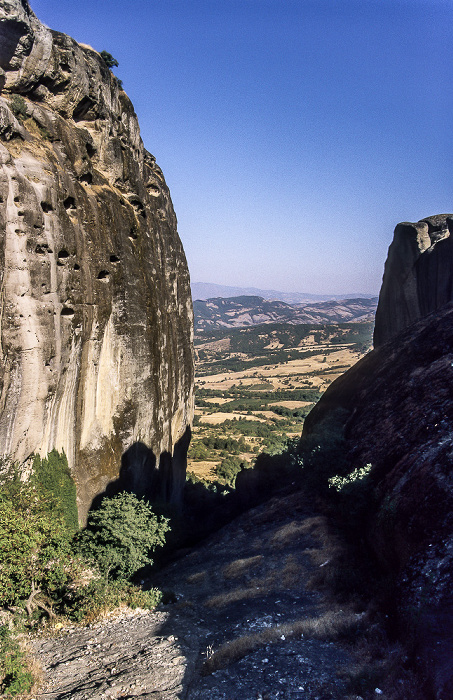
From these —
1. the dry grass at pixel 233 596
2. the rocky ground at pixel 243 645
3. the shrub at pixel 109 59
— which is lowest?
the dry grass at pixel 233 596

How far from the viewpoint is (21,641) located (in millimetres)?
12930

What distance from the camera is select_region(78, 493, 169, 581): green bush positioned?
1714 cm

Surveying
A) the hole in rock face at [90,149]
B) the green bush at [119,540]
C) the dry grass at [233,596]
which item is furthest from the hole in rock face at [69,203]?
the dry grass at [233,596]

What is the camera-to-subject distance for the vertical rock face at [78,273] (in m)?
17.0

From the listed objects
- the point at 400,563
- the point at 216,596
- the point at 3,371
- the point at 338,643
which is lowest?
the point at 216,596

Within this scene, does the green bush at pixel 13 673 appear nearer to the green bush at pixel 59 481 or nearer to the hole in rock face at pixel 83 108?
the green bush at pixel 59 481

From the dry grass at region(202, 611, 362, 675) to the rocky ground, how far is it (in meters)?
0.03

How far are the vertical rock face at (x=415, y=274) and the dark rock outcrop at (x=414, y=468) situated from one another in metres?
7.62

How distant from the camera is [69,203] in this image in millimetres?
19266

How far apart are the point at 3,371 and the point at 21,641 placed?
8675 mm

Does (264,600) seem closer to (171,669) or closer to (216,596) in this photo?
(216,596)

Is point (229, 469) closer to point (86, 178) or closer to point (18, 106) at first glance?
point (86, 178)

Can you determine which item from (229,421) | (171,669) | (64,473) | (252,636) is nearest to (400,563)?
(252,636)

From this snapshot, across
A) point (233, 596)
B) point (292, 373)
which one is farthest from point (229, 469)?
point (292, 373)
